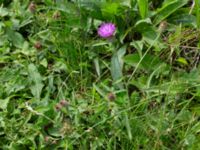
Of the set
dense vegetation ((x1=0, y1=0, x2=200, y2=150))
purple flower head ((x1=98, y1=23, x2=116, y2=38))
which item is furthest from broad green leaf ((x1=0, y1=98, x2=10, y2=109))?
purple flower head ((x1=98, y1=23, x2=116, y2=38))

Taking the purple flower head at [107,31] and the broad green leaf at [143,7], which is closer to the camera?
the purple flower head at [107,31]

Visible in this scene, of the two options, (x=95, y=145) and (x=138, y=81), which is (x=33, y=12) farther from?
(x=95, y=145)

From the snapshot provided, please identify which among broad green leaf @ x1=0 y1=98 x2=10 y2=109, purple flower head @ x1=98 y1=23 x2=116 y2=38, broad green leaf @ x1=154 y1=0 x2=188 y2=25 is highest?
broad green leaf @ x1=154 y1=0 x2=188 y2=25

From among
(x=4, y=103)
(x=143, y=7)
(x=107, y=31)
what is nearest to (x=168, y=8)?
(x=143, y=7)

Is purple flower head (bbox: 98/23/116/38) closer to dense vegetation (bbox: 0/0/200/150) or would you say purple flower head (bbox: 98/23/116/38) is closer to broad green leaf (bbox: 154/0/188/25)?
dense vegetation (bbox: 0/0/200/150)

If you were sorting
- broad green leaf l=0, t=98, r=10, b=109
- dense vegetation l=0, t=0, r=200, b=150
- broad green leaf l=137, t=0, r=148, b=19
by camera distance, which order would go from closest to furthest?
dense vegetation l=0, t=0, r=200, b=150 < broad green leaf l=0, t=98, r=10, b=109 < broad green leaf l=137, t=0, r=148, b=19

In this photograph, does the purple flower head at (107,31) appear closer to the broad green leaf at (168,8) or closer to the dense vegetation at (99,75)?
the dense vegetation at (99,75)

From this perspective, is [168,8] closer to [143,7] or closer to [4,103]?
[143,7]

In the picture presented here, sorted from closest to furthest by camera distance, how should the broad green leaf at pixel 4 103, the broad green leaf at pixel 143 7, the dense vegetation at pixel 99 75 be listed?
the dense vegetation at pixel 99 75, the broad green leaf at pixel 4 103, the broad green leaf at pixel 143 7

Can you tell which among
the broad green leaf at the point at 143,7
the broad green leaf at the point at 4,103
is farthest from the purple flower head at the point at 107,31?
the broad green leaf at the point at 4,103
